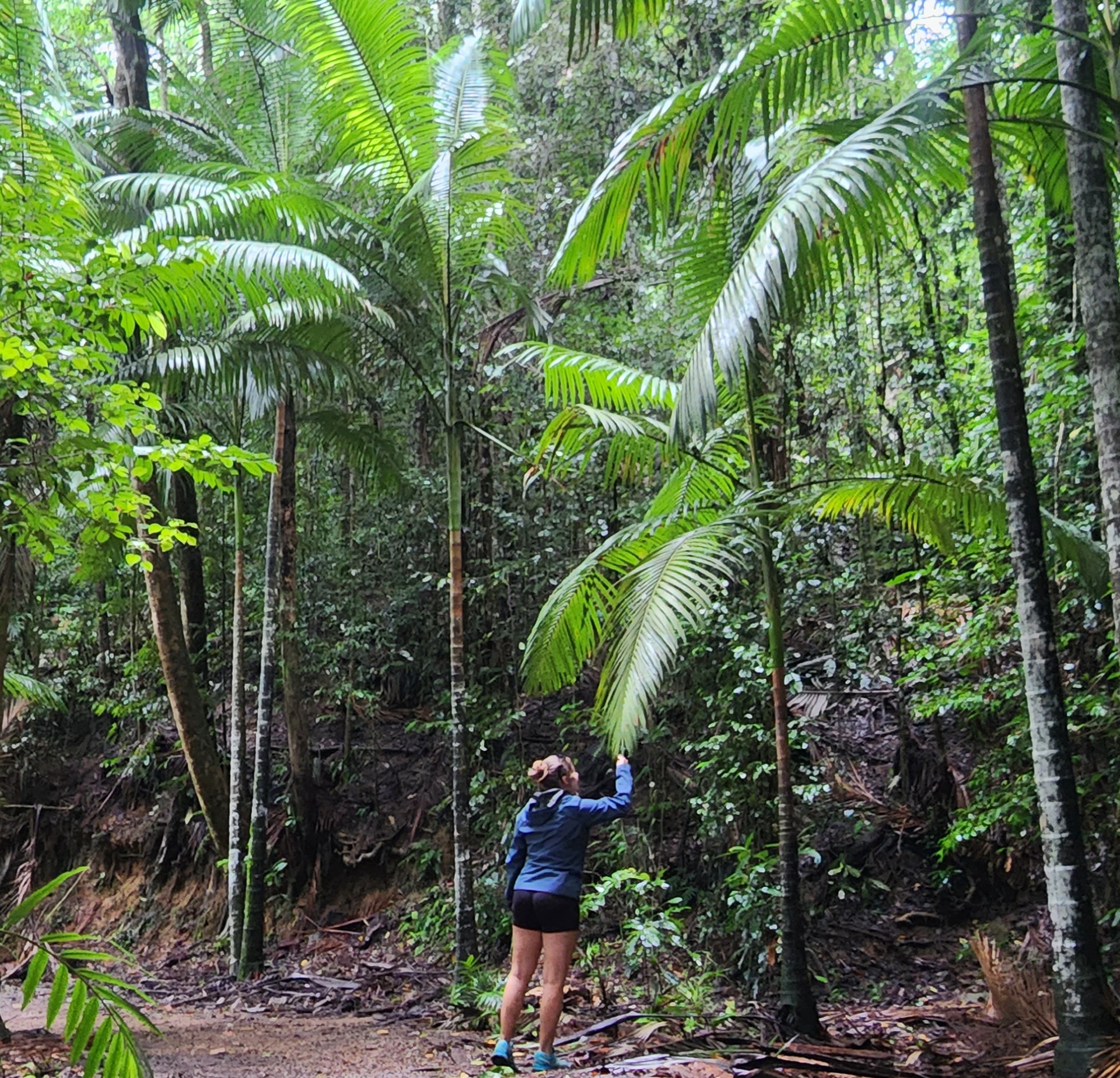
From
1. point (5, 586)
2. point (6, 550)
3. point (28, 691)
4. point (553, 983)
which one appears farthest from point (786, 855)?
point (28, 691)

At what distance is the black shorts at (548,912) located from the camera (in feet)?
16.9

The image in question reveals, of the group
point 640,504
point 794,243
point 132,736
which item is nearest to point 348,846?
point 132,736

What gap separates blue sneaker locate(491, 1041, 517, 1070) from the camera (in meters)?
5.09

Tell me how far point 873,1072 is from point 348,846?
746 cm

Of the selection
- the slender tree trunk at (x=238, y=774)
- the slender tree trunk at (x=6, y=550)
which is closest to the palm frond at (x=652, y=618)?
the slender tree trunk at (x=6, y=550)

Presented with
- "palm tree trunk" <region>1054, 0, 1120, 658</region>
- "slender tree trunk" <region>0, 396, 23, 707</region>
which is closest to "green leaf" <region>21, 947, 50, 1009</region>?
"slender tree trunk" <region>0, 396, 23, 707</region>

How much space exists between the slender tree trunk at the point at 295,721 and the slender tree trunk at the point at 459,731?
9.14 feet

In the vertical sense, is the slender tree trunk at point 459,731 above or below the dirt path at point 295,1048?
above

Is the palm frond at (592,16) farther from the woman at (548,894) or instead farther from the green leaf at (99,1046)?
the green leaf at (99,1046)

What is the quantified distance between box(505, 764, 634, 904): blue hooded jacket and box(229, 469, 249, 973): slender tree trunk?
5270 mm

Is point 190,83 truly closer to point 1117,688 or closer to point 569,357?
point 569,357

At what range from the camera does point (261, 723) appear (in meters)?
9.20

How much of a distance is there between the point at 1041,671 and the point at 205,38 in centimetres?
1227

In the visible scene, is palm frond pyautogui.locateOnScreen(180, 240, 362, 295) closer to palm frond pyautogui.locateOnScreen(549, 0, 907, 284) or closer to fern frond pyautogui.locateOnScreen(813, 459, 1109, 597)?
palm frond pyautogui.locateOnScreen(549, 0, 907, 284)
